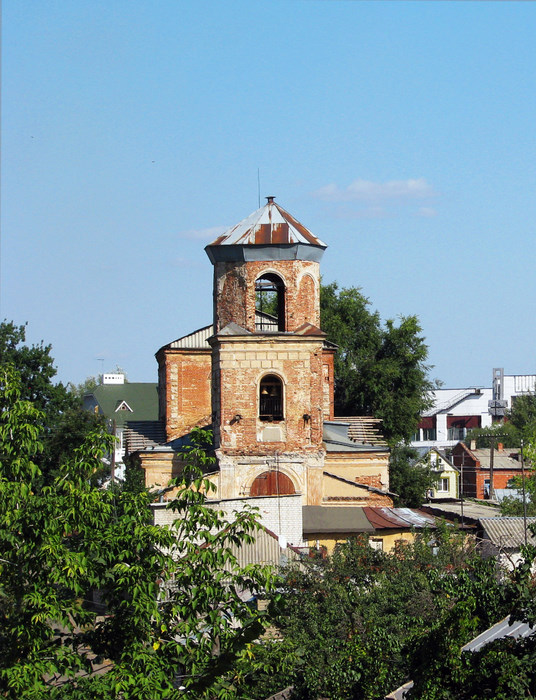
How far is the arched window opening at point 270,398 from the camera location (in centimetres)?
3098

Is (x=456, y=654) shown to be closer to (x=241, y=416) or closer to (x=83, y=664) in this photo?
(x=83, y=664)

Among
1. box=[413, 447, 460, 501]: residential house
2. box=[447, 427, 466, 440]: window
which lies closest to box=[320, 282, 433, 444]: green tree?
box=[413, 447, 460, 501]: residential house

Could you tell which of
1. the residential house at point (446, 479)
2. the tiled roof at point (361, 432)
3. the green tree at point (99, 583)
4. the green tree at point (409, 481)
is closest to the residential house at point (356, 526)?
the tiled roof at point (361, 432)

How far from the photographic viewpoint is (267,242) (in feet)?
104

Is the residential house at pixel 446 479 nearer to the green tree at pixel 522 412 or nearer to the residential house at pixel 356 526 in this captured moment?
the green tree at pixel 522 412

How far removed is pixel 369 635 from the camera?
16.5m

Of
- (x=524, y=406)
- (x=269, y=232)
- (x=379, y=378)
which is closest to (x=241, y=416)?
(x=269, y=232)

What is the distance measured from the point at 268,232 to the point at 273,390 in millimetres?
4182

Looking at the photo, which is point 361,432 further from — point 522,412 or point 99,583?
point 522,412

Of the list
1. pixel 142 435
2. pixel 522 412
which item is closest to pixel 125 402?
pixel 522 412

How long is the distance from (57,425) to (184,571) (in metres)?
29.5

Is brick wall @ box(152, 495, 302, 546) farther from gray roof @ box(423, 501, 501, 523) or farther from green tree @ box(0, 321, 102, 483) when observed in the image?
green tree @ box(0, 321, 102, 483)

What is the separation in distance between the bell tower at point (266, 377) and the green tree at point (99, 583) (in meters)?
17.2

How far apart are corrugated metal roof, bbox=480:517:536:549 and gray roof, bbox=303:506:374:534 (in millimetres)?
3153
